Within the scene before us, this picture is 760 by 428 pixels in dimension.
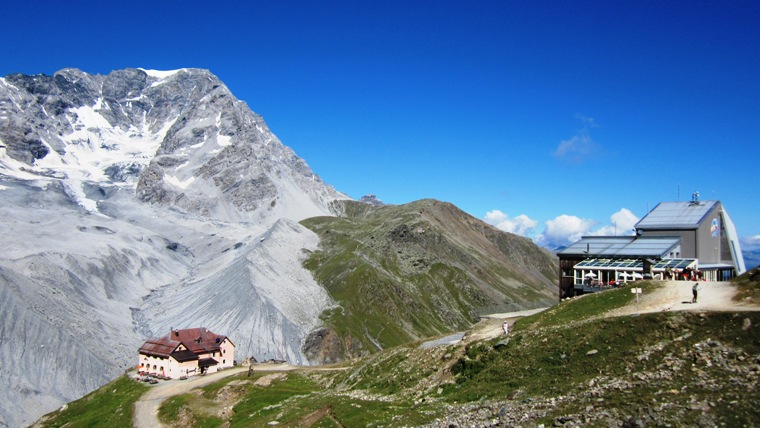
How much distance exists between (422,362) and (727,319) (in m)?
26.1

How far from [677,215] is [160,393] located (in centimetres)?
7400

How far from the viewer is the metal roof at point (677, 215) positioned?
71.4 metres

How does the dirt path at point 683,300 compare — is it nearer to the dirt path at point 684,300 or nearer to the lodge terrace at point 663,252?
the dirt path at point 684,300

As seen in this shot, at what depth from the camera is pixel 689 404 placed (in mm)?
28719

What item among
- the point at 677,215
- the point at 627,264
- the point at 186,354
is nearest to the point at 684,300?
the point at 627,264

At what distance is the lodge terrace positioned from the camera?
2542 inches

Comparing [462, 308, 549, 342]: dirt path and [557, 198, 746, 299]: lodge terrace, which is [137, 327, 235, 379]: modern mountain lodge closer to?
[462, 308, 549, 342]: dirt path

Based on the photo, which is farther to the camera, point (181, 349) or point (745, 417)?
point (181, 349)

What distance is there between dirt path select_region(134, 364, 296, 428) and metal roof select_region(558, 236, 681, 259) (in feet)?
166

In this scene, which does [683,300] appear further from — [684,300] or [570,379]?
[570,379]

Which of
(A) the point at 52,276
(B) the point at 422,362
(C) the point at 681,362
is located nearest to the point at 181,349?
(B) the point at 422,362

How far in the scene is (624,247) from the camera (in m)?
70.8

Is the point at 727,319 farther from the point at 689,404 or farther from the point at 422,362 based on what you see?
the point at 422,362

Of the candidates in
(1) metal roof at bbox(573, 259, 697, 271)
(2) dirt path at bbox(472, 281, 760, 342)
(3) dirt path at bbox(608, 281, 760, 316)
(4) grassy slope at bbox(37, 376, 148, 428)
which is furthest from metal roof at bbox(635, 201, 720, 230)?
(4) grassy slope at bbox(37, 376, 148, 428)
